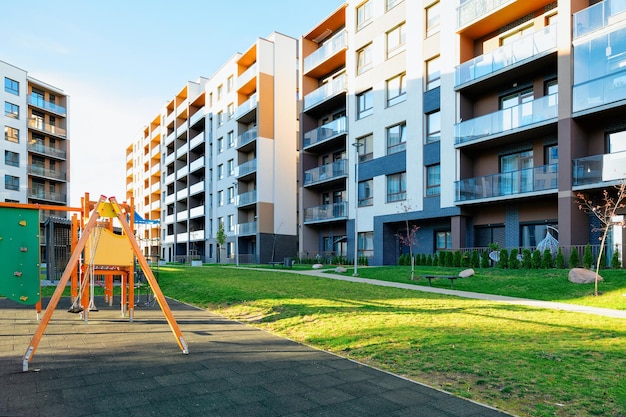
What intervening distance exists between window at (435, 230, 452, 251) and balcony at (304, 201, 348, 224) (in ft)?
25.2

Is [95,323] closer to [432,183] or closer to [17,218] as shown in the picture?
[17,218]

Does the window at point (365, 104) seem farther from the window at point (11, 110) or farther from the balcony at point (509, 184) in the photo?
the window at point (11, 110)

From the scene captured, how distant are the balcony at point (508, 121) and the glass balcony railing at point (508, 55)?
7.43 ft

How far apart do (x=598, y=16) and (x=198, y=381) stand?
2177 cm

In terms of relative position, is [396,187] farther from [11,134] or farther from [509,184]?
[11,134]

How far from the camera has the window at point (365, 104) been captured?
1236 inches

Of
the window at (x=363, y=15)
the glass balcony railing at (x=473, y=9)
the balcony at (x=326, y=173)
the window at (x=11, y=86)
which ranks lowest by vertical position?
the balcony at (x=326, y=173)

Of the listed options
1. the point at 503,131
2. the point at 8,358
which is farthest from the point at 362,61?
the point at 8,358

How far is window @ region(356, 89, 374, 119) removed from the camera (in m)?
31.4

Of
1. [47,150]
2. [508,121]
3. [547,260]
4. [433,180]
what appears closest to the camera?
[547,260]

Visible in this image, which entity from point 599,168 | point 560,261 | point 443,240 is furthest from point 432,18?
point 560,261

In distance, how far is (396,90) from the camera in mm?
29266

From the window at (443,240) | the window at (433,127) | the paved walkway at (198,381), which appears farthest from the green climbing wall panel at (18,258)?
the window at (443,240)

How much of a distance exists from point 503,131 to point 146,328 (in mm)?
19671
